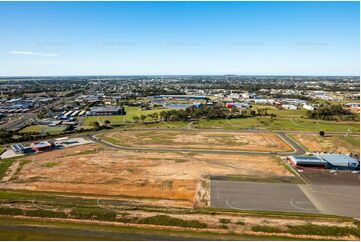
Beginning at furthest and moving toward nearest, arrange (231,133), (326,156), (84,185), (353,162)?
(231,133) < (326,156) < (353,162) < (84,185)

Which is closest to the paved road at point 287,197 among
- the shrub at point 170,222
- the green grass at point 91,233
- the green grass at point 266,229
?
the green grass at point 266,229

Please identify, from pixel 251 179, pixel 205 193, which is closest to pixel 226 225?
pixel 205 193

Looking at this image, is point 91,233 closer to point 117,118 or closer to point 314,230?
point 314,230

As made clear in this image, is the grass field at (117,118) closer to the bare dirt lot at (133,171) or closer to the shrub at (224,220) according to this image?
the bare dirt lot at (133,171)

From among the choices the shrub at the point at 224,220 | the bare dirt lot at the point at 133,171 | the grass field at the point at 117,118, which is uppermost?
the grass field at the point at 117,118

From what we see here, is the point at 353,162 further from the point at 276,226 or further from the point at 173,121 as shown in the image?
the point at 173,121

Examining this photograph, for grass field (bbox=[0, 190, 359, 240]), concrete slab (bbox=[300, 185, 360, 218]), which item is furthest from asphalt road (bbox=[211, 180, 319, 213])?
grass field (bbox=[0, 190, 359, 240])

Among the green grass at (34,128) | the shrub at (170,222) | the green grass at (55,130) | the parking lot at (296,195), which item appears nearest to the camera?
the shrub at (170,222)
